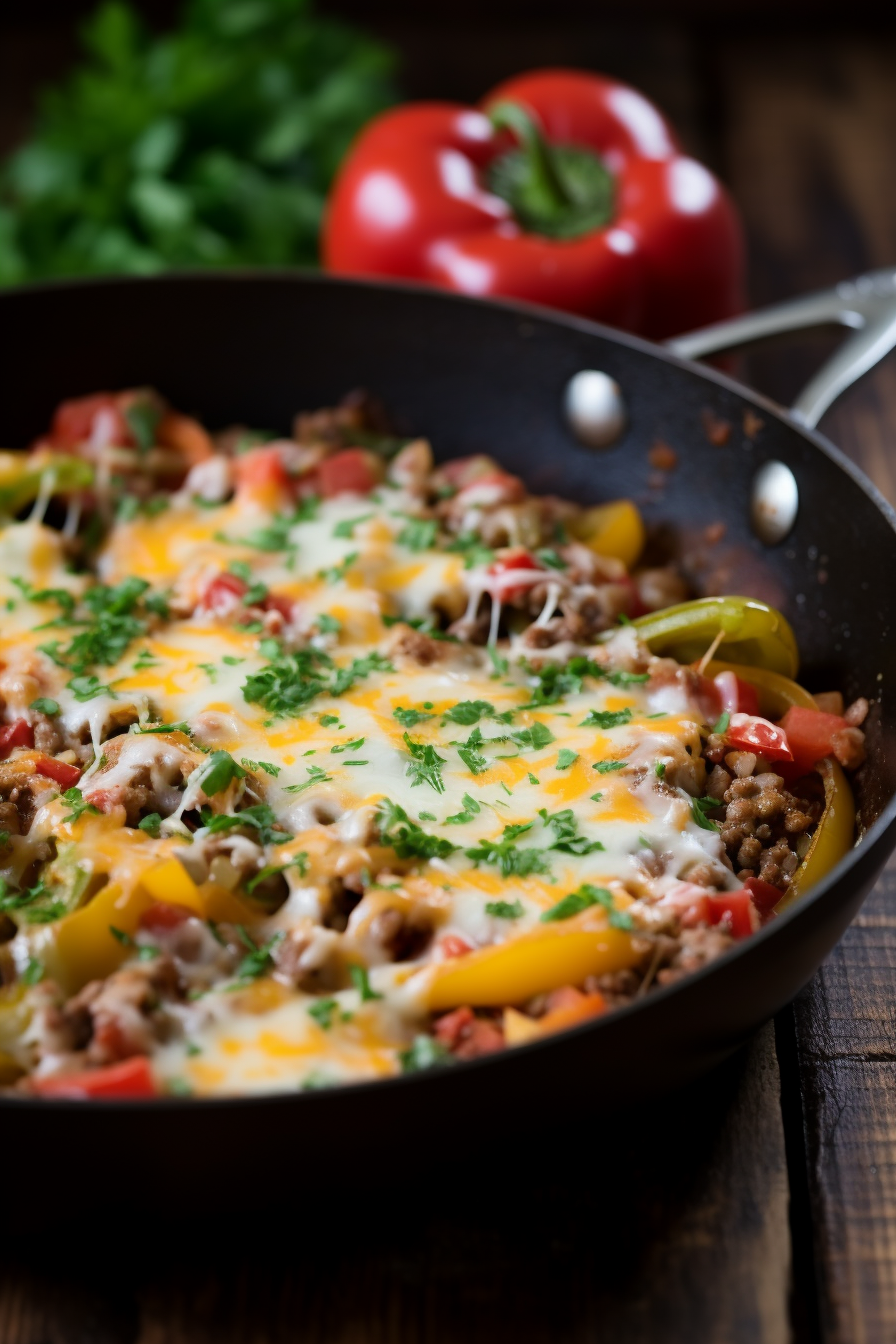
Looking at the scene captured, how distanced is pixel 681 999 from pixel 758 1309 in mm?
628

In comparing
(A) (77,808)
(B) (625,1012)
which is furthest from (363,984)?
(A) (77,808)

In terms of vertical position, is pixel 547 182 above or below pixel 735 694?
above

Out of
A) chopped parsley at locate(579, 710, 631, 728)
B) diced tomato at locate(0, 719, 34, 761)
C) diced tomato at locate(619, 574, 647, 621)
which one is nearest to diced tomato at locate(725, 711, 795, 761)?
chopped parsley at locate(579, 710, 631, 728)

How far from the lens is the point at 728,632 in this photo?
3672 mm

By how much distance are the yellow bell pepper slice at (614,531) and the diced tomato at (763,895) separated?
1312mm

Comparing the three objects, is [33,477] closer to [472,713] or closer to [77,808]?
[77,808]

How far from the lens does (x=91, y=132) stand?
565 cm

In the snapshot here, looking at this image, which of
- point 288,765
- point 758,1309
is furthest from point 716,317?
point 758,1309

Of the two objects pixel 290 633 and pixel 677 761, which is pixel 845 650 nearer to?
pixel 677 761

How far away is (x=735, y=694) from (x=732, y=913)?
2.42 ft

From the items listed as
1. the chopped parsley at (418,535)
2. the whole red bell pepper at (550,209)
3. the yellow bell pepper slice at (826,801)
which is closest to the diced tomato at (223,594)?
the chopped parsley at (418,535)

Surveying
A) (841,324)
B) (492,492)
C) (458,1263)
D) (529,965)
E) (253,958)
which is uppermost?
(841,324)

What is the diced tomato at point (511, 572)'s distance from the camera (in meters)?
3.79

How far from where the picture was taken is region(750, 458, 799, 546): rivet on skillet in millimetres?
3938
